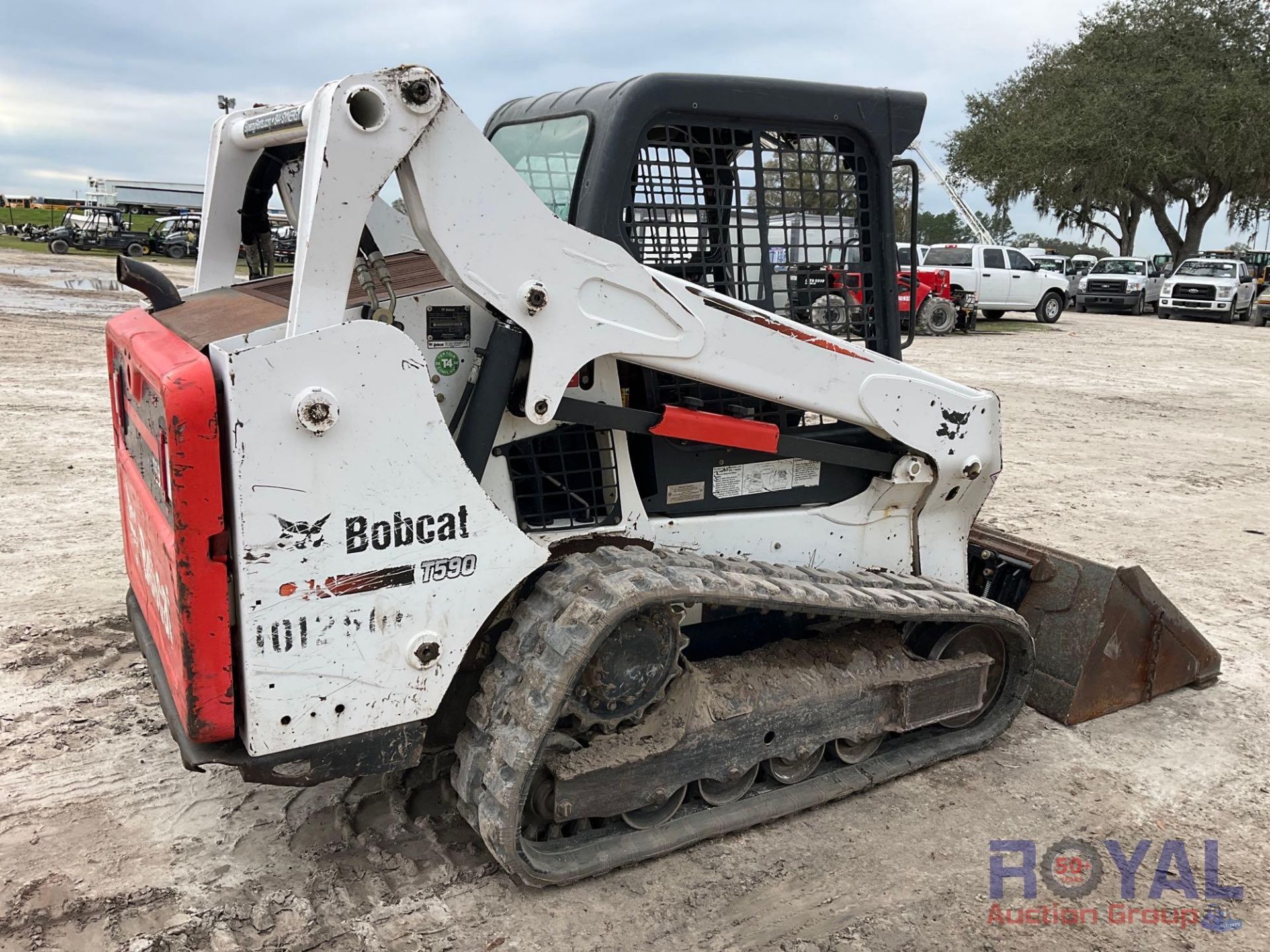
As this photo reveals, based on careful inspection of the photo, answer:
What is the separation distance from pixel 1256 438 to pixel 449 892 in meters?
10.9

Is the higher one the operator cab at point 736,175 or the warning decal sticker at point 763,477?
the operator cab at point 736,175

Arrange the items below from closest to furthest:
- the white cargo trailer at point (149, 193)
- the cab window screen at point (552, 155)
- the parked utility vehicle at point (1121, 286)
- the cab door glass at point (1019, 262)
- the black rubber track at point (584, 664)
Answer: the black rubber track at point (584, 664), the cab window screen at point (552, 155), the cab door glass at point (1019, 262), the parked utility vehicle at point (1121, 286), the white cargo trailer at point (149, 193)

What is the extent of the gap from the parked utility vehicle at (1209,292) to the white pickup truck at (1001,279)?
19.4 ft

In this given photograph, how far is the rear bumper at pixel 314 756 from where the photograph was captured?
2879 millimetres

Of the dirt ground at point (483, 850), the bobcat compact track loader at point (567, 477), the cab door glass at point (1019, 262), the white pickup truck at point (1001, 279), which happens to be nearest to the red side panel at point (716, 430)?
the bobcat compact track loader at point (567, 477)

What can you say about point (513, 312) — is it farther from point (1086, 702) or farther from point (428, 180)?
point (1086, 702)

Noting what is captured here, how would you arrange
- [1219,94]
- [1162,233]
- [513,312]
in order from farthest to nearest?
[1162,233]
[1219,94]
[513,312]

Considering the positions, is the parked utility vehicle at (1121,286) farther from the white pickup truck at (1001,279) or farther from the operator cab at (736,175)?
the operator cab at (736,175)

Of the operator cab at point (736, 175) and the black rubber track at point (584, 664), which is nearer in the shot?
the black rubber track at point (584, 664)

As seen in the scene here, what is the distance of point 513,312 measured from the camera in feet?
9.86

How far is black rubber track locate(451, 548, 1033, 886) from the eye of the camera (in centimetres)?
302

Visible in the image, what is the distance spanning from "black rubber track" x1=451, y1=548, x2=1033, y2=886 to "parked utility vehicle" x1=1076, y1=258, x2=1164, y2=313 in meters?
29.7

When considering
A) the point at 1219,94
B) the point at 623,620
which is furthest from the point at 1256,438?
the point at 1219,94

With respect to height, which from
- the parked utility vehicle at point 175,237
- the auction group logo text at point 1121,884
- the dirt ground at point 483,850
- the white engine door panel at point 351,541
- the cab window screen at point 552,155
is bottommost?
the auction group logo text at point 1121,884
